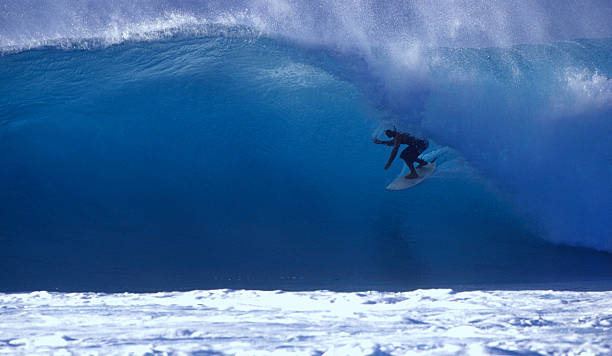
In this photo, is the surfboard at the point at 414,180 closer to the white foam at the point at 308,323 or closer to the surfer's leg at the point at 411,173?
the surfer's leg at the point at 411,173

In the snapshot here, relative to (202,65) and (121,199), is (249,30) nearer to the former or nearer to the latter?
(202,65)

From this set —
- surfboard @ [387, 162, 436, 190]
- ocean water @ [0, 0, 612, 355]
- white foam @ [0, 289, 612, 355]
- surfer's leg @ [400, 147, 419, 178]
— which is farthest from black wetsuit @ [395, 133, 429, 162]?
white foam @ [0, 289, 612, 355]

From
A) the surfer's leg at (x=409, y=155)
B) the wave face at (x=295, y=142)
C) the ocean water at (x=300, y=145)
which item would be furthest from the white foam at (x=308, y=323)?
the surfer's leg at (x=409, y=155)

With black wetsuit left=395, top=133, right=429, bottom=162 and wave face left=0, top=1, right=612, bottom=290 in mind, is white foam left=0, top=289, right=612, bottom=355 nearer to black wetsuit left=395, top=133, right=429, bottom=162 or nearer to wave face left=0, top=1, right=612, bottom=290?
wave face left=0, top=1, right=612, bottom=290

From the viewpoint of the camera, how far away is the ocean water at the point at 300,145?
13.9 feet

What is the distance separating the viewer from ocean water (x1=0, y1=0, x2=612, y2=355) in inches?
167

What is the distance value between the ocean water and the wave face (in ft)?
0.07

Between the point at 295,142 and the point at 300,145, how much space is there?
A: 7cm

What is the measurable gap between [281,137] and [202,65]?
1.37 m

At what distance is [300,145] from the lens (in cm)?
550

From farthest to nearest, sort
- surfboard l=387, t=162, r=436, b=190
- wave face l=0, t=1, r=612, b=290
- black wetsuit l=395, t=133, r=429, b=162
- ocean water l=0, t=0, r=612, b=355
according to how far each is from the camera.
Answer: surfboard l=387, t=162, r=436, b=190 → black wetsuit l=395, t=133, r=429, b=162 → wave face l=0, t=1, r=612, b=290 → ocean water l=0, t=0, r=612, b=355

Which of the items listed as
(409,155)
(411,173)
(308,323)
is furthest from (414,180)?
(308,323)

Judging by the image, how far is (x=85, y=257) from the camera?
13.9ft

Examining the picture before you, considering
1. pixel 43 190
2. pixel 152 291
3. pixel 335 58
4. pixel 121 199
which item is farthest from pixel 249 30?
pixel 152 291
